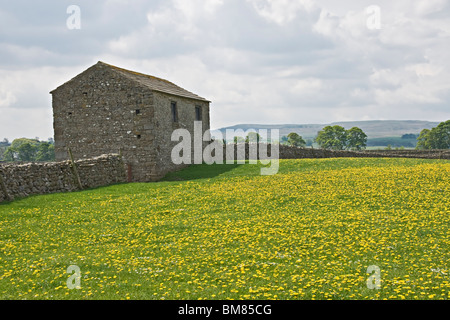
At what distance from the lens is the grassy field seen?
9.00 meters

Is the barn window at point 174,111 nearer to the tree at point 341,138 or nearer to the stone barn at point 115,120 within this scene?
the stone barn at point 115,120

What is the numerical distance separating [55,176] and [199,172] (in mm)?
11732

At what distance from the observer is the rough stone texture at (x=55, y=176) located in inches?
904

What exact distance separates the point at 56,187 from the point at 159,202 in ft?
28.1

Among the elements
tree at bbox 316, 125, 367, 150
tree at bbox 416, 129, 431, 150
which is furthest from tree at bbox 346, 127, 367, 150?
tree at bbox 416, 129, 431, 150

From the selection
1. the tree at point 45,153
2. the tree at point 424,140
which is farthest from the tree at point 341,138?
the tree at point 45,153

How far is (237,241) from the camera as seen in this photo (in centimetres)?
1284

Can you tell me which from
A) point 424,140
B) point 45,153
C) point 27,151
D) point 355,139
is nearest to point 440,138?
point 424,140

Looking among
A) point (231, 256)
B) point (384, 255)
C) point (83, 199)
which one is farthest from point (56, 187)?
point (384, 255)

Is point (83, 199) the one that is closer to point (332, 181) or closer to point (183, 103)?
point (332, 181)

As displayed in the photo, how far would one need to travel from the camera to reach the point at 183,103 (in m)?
37.7

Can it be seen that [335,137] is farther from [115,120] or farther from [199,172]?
[115,120]
